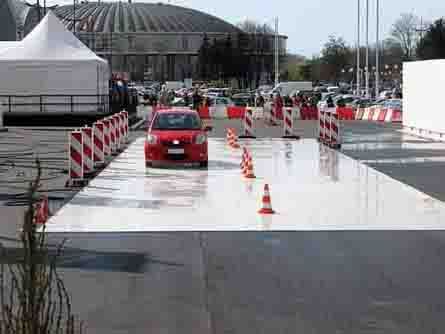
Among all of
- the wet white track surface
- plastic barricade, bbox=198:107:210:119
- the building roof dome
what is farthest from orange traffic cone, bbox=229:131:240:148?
the building roof dome

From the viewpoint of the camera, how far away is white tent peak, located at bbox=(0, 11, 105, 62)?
48562 mm

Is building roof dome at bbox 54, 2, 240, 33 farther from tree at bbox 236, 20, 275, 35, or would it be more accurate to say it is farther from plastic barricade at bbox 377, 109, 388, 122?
plastic barricade at bbox 377, 109, 388, 122

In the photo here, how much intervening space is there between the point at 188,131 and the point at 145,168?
1566 millimetres

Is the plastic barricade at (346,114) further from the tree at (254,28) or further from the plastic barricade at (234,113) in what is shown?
the tree at (254,28)

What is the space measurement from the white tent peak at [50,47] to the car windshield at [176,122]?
23.0 m

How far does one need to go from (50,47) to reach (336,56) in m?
79.9

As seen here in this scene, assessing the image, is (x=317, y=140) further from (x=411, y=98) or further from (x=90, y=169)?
(x=90, y=169)

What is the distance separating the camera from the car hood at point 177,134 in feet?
81.7

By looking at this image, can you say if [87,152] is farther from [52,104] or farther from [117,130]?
[52,104]

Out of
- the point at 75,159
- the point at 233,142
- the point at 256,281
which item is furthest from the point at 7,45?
the point at 256,281

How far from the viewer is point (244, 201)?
58.7ft

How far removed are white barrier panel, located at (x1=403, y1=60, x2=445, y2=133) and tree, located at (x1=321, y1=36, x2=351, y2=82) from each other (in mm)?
82928

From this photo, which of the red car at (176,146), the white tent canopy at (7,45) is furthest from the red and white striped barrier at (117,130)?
the white tent canopy at (7,45)

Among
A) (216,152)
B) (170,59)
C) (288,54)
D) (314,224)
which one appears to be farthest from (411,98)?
(288,54)
